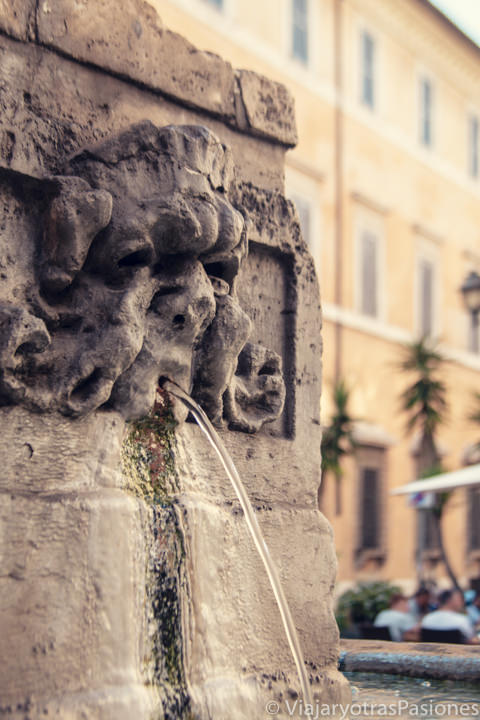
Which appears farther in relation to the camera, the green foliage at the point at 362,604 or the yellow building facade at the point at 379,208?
the yellow building facade at the point at 379,208

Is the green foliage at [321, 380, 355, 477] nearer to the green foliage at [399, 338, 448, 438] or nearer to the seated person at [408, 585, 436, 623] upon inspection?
the green foliage at [399, 338, 448, 438]

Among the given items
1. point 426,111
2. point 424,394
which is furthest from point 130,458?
point 426,111

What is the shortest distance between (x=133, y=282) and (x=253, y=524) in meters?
0.68

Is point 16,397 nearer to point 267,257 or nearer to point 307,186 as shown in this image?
point 267,257

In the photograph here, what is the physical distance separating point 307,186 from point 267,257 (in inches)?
515

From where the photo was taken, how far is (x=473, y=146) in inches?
828

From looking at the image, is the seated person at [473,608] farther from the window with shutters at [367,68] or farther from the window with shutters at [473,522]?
the window with shutters at [367,68]

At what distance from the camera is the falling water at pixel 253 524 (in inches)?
111

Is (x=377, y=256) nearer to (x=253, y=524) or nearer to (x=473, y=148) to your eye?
(x=473, y=148)

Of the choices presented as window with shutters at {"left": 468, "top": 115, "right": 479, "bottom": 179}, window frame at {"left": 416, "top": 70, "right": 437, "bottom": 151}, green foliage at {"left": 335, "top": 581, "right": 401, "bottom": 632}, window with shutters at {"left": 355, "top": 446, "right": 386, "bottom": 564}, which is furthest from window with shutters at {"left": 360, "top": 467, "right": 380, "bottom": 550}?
window with shutters at {"left": 468, "top": 115, "right": 479, "bottom": 179}

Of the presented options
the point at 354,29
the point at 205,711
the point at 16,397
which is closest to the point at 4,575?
the point at 16,397

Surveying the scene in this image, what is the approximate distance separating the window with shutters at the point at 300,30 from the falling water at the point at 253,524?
14.0 metres

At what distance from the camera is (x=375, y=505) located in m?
16.6

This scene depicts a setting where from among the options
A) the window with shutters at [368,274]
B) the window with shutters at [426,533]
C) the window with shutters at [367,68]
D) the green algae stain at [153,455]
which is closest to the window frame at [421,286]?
the window with shutters at [368,274]
